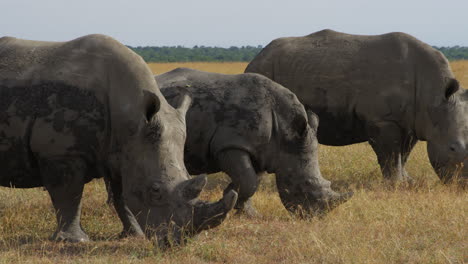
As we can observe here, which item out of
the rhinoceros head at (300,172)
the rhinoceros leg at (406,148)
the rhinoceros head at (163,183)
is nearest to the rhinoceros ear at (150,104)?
the rhinoceros head at (163,183)

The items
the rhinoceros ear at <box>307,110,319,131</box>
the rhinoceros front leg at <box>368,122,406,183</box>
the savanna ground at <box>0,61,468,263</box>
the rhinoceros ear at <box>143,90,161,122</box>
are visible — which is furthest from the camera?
the rhinoceros front leg at <box>368,122,406,183</box>

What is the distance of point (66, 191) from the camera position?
728 cm

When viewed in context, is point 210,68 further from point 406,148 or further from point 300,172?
point 300,172

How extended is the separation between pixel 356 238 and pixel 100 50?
310cm

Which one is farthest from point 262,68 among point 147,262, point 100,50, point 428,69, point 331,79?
point 147,262

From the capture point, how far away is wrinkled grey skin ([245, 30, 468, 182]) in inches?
419

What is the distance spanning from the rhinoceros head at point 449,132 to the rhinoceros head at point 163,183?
15.2 feet

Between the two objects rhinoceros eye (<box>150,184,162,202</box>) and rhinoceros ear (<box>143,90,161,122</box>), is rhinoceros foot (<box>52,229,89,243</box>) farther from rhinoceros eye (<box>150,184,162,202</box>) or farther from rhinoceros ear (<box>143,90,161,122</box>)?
rhinoceros ear (<box>143,90,161,122</box>)

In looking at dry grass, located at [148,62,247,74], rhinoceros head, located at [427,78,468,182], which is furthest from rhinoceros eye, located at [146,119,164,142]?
dry grass, located at [148,62,247,74]

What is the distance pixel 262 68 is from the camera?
12.1m

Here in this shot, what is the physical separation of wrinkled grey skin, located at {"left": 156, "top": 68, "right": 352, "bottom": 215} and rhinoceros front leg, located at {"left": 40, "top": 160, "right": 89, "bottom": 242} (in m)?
1.76

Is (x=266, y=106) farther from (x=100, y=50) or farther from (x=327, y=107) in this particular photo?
(x=327, y=107)

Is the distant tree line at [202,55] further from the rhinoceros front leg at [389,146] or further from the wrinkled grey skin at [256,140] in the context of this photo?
the wrinkled grey skin at [256,140]

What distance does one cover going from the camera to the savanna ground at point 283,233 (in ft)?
22.0
